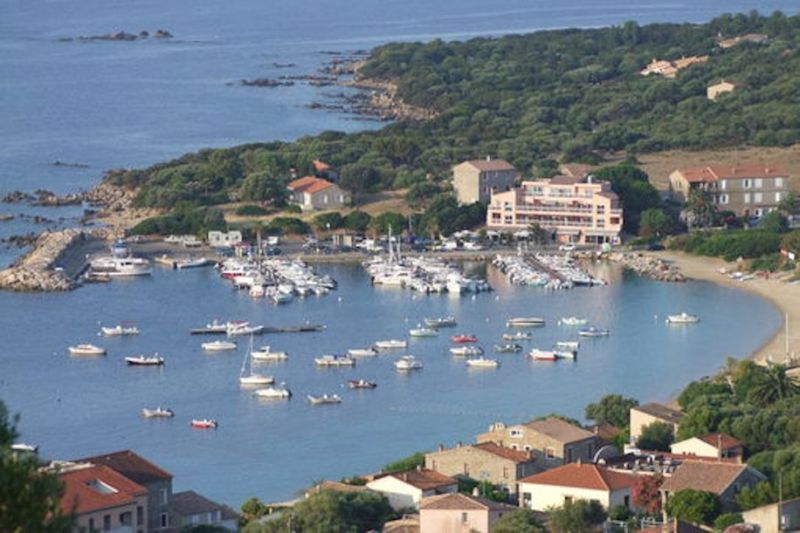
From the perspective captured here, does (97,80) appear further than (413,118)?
Yes

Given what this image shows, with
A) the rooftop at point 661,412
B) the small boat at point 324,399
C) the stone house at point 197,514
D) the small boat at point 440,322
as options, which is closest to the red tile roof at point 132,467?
the stone house at point 197,514

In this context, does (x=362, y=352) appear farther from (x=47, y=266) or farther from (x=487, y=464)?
(x=487, y=464)

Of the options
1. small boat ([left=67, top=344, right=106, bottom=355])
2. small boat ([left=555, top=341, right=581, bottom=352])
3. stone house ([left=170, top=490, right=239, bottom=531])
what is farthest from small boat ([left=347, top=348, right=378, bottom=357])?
stone house ([left=170, top=490, right=239, bottom=531])

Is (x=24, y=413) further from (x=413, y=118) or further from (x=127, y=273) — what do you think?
(x=413, y=118)

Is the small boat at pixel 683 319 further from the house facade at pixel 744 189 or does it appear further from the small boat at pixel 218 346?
the house facade at pixel 744 189

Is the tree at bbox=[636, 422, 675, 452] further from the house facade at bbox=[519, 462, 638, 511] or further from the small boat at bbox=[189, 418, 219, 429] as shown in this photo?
the small boat at bbox=[189, 418, 219, 429]

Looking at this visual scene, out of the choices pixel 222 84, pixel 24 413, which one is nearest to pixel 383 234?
pixel 24 413
